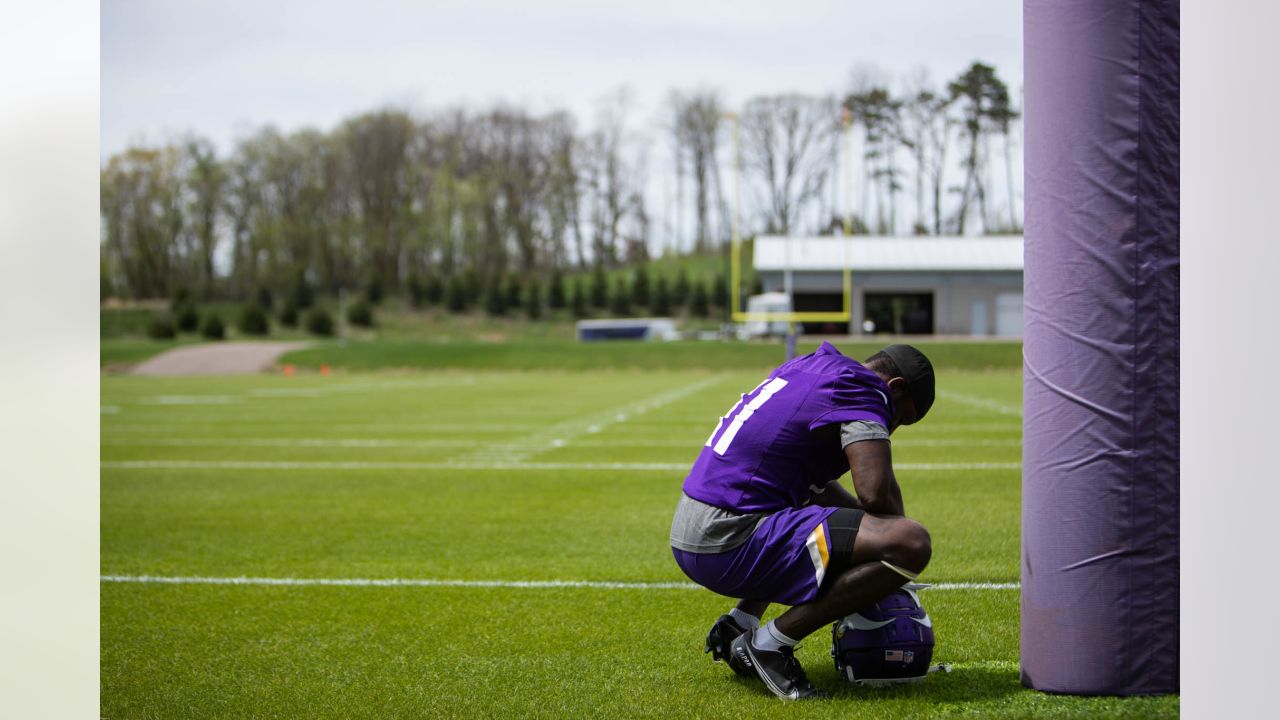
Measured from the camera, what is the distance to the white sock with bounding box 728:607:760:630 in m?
3.32

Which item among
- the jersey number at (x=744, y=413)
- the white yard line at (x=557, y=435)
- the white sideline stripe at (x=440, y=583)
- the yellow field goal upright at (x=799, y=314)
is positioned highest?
the yellow field goal upright at (x=799, y=314)

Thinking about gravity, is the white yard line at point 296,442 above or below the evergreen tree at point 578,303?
below

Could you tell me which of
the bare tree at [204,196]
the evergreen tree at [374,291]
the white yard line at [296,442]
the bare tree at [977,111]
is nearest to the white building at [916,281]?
the bare tree at [977,111]

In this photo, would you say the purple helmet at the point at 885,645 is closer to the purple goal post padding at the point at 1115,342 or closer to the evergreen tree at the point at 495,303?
the purple goal post padding at the point at 1115,342

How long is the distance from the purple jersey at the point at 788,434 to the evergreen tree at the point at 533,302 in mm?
40904

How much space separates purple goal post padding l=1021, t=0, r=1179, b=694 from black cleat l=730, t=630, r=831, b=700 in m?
0.65

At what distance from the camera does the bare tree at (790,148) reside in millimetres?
32500

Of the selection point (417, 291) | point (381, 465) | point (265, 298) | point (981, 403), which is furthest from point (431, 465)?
point (265, 298)

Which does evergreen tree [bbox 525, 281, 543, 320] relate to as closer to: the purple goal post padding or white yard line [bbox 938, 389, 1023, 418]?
white yard line [bbox 938, 389, 1023, 418]

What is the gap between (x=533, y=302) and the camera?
43.8m

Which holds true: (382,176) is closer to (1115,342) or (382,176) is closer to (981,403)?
(981,403)

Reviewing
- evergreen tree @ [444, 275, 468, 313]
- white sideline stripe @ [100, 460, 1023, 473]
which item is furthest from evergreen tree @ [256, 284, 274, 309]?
white sideline stripe @ [100, 460, 1023, 473]

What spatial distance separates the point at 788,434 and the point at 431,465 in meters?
6.27
